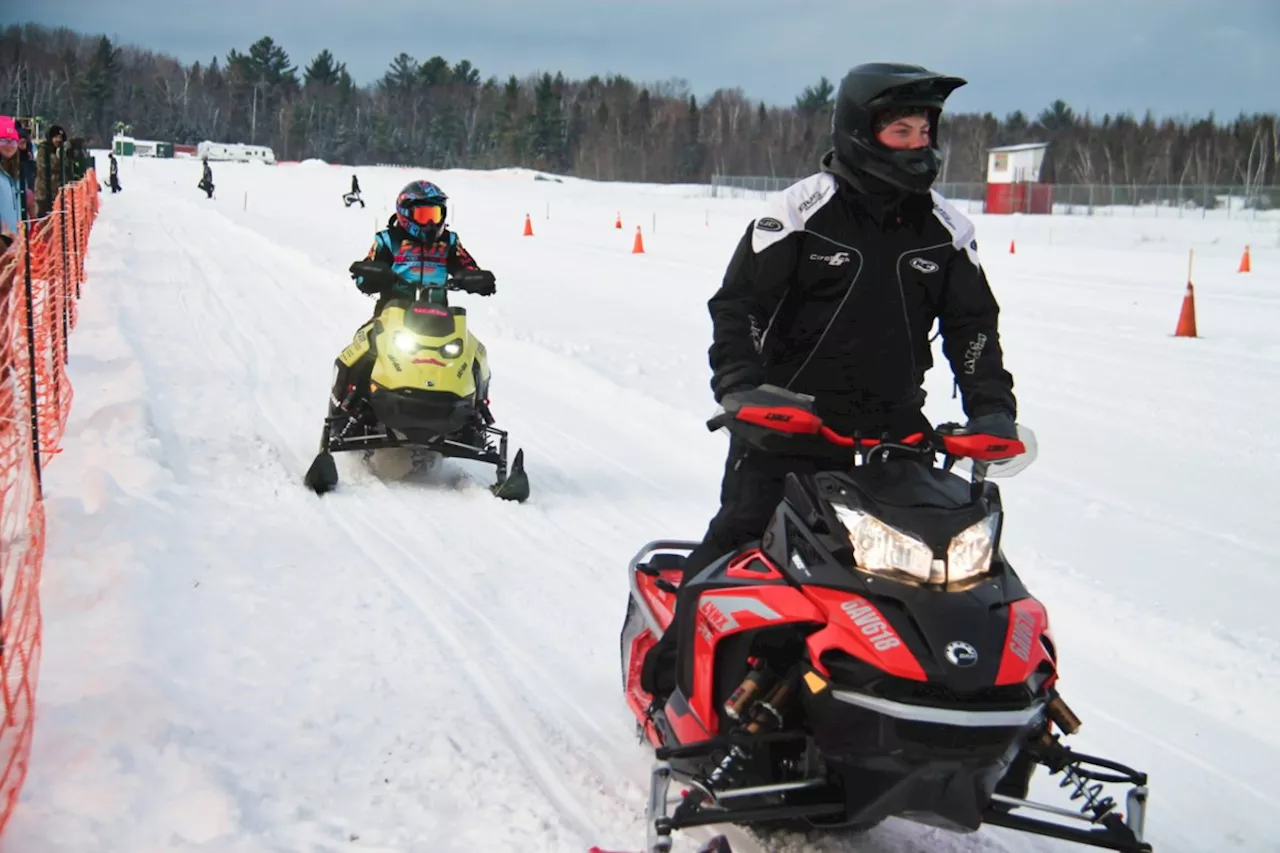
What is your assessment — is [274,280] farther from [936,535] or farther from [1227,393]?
[936,535]

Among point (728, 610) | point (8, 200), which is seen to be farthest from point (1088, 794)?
point (8, 200)

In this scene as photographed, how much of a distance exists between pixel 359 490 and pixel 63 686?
3.20 metres

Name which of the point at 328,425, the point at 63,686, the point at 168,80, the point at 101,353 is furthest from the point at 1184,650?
the point at 168,80

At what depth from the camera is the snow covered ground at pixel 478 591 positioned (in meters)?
3.25

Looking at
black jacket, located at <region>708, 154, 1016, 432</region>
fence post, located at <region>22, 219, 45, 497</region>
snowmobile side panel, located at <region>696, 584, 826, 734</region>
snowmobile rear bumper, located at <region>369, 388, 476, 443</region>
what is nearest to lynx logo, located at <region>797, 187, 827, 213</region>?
black jacket, located at <region>708, 154, 1016, 432</region>

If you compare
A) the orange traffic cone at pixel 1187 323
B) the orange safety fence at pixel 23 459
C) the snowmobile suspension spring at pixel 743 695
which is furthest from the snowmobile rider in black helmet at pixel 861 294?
the orange traffic cone at pixel 1187 323

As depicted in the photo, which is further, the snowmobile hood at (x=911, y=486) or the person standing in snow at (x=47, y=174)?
the person standing in snow at (x=47, y=174)

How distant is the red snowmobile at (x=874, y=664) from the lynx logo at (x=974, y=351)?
0.33 m

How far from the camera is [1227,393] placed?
1102cm

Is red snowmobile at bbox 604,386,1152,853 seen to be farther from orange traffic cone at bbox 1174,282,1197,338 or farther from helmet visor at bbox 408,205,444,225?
orange traffic cone at bbox 1174,282,1197,338

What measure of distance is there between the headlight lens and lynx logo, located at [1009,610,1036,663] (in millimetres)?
129

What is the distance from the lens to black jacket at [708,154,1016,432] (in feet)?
9.93

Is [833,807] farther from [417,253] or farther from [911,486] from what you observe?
[417,253]

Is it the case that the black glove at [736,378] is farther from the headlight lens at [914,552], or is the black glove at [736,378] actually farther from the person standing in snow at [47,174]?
the person standing in snow at [47,174]
